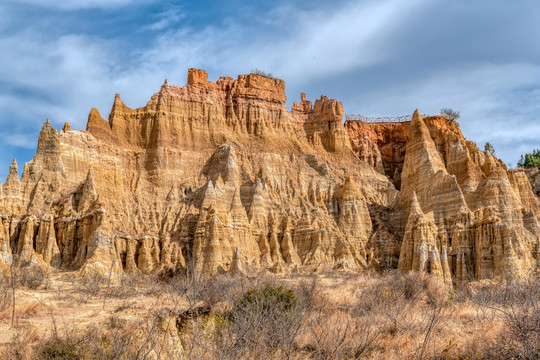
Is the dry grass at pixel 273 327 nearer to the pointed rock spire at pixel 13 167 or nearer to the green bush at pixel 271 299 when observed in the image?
the green bush at pixel 271 299

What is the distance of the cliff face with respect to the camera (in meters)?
45.6

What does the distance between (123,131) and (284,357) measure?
48.5 m

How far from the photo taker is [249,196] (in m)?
55.2

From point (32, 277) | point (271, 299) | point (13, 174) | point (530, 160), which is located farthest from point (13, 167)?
point (530, 160)

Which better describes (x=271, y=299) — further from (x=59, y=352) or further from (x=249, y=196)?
(x=249, y=196)

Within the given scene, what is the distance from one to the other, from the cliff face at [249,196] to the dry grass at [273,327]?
17353mm

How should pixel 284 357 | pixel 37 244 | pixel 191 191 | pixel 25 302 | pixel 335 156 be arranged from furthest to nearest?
pixel 335 156 < pixel 191 191 < pixel 37 244 < pixel 25 302 < pixel 284 357

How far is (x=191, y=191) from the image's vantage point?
184 ft

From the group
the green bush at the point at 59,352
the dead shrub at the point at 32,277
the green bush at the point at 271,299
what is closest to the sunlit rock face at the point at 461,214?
the green bush at the point at 271,299

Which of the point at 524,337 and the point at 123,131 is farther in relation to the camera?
the point at 123,131

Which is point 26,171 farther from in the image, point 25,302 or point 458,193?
point 458,193

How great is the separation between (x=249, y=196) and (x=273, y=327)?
3798cm

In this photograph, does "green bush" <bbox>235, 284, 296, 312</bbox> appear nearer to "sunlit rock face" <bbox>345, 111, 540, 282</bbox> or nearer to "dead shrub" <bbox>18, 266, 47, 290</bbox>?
"dead shrub" <bbox>18, 266, 47, 290</bbox>

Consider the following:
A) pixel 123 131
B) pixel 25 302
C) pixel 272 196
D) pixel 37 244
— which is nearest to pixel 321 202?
pixel 272 196
